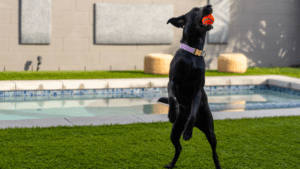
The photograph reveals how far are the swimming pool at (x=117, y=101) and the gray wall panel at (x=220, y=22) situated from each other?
491 centimetres

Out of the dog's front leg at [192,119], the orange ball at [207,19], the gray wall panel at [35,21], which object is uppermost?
the gray wall panel at [35,21]

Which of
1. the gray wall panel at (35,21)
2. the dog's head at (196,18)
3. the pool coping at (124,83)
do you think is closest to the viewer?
the dog's head at (196,18)

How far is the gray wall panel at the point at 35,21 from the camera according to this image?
15078 mm

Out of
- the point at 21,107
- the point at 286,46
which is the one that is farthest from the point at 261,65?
the point at 21,107

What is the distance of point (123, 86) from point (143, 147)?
6.59 metres

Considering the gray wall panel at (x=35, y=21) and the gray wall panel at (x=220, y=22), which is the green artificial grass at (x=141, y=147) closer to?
the gray wall panel at (x=35, y=21)

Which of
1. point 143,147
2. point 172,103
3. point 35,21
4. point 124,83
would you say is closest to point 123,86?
point 124,83

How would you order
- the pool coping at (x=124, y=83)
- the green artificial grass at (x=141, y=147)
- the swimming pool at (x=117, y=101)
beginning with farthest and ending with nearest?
the pool coping at (x=124, y=83)
the swimming pool at (x=117, y=101)
the green artificial grass at (x=141, y=147)

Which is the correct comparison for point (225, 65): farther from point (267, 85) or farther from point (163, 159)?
point (163, 159)

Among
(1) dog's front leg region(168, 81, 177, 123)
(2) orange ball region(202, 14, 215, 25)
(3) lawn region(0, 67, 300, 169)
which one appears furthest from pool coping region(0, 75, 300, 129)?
(2) orange ball region(202, 14, 215, 25)

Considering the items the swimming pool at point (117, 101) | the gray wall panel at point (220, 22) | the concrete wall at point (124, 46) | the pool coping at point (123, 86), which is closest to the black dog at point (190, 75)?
the pool coping at point (123, 86)

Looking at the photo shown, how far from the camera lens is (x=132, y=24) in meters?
16.5

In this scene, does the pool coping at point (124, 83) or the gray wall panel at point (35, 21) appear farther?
the gray wall panel at point (35, 21)

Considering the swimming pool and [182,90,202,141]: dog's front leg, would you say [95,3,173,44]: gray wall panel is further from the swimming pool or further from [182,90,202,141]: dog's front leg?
[182,90,202,141]: dog's front leg
